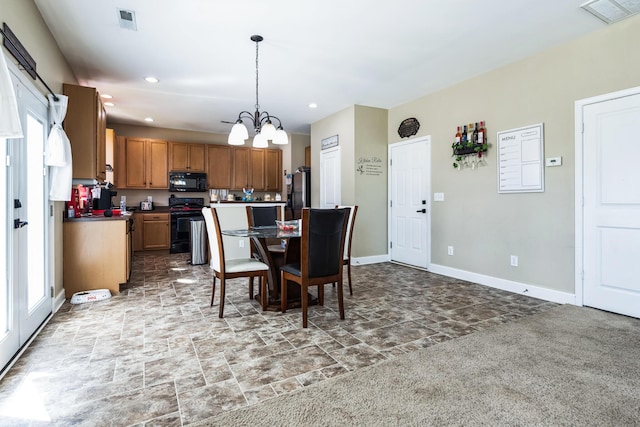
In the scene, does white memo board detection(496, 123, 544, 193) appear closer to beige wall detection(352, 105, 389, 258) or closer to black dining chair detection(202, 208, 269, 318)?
beige wall detection(352, 105, 389, 258)

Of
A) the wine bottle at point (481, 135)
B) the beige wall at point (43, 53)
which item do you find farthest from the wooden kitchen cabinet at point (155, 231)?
the wine bottle at point (481, 135)

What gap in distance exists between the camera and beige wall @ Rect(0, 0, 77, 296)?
7.58ft

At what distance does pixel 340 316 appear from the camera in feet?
9.71

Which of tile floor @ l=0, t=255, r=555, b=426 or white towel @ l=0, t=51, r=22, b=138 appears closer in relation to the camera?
white towel @ l=0, t=51, r=22, b=138

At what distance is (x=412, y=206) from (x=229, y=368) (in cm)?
390

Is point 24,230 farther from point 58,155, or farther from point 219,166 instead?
point 219,166

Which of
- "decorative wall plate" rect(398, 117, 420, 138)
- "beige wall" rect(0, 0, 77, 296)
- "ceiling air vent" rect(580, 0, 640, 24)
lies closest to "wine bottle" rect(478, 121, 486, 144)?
"decorative wall plate" rect(398, 117, 420, 138)

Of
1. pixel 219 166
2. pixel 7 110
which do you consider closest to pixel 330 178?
pixel 219 166

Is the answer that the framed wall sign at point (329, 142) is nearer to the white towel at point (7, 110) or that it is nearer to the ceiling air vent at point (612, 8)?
the ceiling air vent at point (612, 8)

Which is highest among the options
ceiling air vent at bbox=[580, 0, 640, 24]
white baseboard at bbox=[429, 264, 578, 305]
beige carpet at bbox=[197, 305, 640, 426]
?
ceiling air vent at bbox=[580, 0, 640, 24]

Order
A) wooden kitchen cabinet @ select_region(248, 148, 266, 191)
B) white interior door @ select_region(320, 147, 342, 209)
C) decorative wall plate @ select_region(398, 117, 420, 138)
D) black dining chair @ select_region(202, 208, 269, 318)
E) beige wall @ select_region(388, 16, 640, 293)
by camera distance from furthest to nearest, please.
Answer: wooden kitchen cabinet @ select_region(248, 148, 266, 191) < white interior door @ select_region(320, 147, 342, 209) < decorative wall plate @ select_region(398, 117, 420, 138) < beige wall @ select_region(388, 16, 640, 293) < black dining chair @ select_region(202, 208, 269, 318)

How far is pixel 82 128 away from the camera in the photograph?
3.54m

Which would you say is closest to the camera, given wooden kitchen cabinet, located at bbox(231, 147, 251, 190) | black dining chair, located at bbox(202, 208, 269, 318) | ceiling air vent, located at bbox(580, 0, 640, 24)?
ceiling air vent, located at bbox(580, 0, 640, 24)

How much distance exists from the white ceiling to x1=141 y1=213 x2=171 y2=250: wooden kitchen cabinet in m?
2.54
